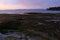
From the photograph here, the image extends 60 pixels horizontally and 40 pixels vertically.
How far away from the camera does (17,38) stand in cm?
1100

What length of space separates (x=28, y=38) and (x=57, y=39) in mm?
1886

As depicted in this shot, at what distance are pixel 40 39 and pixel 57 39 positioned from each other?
108 centimetres

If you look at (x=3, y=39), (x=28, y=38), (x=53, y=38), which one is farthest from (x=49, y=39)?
(x=3, y=39)

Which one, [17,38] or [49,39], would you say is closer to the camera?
[49,39]

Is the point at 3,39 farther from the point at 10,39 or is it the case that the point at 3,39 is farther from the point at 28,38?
the point at 28,38

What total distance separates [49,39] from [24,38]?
1.69 m

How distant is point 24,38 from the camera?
10828 mm

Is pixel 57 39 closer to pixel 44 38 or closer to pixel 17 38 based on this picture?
pixel 44 38

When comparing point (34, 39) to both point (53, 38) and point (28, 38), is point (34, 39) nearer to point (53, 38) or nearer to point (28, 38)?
point (28, 38)

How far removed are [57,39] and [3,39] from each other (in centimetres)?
352

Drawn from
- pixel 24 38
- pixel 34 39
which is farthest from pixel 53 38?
pixel 24 38

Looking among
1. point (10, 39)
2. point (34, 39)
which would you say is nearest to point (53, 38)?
point (34, 39)

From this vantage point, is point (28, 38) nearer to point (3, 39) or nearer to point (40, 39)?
point (40, 39)

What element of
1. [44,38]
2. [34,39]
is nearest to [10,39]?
[34,39]
